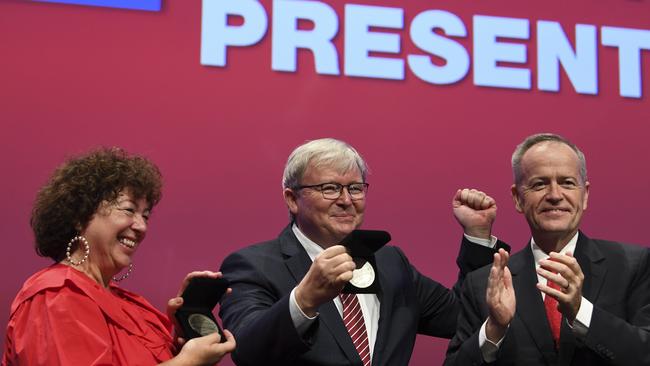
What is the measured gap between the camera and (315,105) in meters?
3.71

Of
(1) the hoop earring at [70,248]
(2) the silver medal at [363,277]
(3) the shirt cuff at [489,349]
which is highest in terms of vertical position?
(1) the hoop earring at [70,248]

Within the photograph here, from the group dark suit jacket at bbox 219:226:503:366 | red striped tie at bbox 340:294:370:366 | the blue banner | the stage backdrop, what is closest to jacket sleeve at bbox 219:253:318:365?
dark suit jacket at bbox 219:226:503:366

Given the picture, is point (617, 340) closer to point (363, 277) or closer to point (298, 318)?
point (363, 277)

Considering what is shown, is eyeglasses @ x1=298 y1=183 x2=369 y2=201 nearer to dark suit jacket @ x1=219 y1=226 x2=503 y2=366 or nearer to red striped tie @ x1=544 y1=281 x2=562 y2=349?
dark suit jacket @ x1=219 y1=226 x2=503 y2=366

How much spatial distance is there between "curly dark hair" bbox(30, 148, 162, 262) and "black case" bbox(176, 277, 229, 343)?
343 millimetres

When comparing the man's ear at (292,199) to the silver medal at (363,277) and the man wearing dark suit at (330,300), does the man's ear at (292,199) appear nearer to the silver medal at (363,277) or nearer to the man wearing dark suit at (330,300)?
the man wearing dark suit at (330,300)

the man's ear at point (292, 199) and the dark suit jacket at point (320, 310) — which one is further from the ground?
the man's ear at point (292, 199)

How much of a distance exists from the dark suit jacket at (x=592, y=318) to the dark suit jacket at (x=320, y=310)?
201mm

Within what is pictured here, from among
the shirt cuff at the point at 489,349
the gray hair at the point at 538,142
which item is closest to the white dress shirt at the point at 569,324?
the shirt cuff at the point at 489,349

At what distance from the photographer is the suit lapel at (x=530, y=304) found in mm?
2422

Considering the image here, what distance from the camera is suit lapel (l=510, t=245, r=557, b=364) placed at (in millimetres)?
2422

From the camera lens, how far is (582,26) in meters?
4.04

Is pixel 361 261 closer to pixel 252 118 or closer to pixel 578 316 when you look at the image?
pixel 578 316

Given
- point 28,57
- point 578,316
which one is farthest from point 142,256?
point 578,316
